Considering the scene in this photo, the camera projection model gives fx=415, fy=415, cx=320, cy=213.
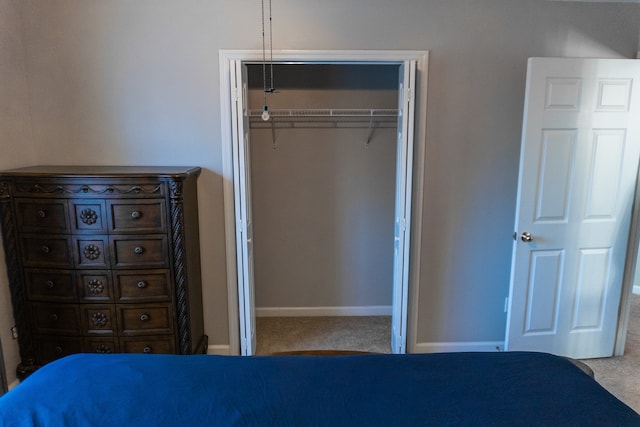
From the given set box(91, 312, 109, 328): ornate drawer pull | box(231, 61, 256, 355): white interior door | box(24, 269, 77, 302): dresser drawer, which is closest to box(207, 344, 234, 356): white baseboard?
box(231, 61, 256, 355): white interior door

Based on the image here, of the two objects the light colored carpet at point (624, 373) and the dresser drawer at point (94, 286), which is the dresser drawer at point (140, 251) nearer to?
the dresser drawer at point (94, 286)

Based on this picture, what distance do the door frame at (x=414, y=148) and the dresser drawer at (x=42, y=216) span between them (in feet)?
3.15

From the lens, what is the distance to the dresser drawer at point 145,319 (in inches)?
100

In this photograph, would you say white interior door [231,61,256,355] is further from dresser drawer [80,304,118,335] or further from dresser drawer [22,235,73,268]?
dresser drawer [22,235,73,268]

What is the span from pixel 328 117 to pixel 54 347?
255 cm

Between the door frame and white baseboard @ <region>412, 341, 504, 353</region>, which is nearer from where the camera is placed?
the door frame

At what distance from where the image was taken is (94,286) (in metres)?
2.51

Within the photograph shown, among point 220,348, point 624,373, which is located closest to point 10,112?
point 220,348

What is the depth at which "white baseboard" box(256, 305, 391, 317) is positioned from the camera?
12.5 ft

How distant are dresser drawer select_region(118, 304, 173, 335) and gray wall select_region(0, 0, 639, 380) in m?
0.55

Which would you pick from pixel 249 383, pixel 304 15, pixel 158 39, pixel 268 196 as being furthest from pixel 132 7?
pixel 249 383

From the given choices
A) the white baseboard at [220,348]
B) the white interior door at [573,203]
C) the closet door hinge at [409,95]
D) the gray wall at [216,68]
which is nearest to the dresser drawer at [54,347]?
the gray wall at [216,68]

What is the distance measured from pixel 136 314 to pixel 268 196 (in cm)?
148

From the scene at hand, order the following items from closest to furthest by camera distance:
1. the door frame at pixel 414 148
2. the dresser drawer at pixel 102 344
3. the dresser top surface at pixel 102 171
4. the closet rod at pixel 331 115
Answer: the dresser top surface at pixel 102 171 < the dresser drawer at pixel 102 344 < the door frame at pixel 414 148 < the closet rod at pixel 331 115
